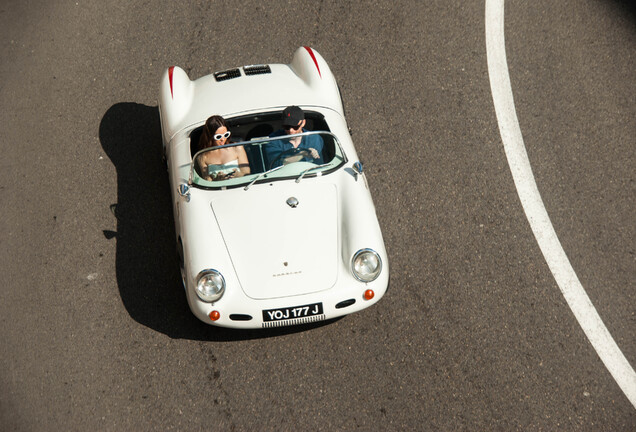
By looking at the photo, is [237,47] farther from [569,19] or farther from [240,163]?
[569,19]

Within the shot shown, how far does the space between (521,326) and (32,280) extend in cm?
487

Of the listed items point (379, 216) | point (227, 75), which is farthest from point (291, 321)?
point (227, 75)

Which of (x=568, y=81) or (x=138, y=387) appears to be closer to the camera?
(x=138, y=387)

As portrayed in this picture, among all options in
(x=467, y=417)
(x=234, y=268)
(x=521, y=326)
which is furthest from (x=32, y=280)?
(x=521, y=326)

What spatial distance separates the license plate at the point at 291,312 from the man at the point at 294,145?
1445 mm

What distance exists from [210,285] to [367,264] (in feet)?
4.53

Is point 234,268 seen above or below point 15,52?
below

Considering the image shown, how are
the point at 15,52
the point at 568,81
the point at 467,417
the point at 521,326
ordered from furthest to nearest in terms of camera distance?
the point at 15,52, the point at 568,81, the point at 521,326, the point at 467,417

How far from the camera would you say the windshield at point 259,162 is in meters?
5.88

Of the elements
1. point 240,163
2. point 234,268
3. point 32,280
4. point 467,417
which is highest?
point 240,163

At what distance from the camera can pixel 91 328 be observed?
5941mm

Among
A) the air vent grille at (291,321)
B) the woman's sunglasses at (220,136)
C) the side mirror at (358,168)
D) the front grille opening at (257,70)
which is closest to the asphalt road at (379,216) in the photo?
the air vent grille at (291,321)

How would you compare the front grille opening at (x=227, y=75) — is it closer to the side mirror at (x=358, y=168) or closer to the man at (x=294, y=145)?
the man at (x=294, y=145)

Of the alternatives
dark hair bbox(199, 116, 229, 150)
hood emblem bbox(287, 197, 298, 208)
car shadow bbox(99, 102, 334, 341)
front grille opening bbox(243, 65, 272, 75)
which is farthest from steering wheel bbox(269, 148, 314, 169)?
car shadow bbox(99, 102, 334, 341)
